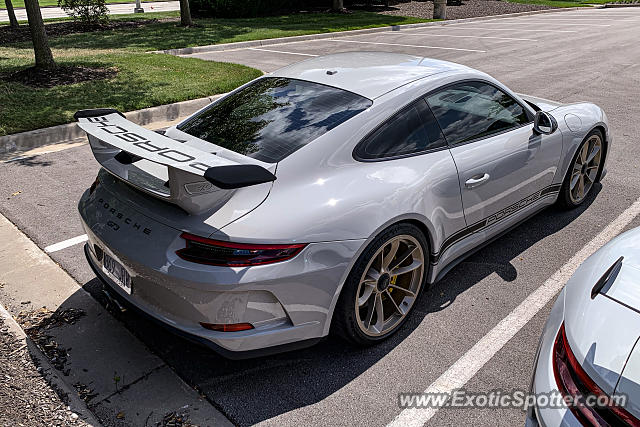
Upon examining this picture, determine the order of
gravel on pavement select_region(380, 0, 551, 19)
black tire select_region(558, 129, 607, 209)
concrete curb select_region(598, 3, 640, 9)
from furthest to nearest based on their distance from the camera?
1. concrete curb select_region(598, 3, 640, 9)
2. gravel on pavement select_region(380, 0, 551, 19)
3. black tire select_region(558, 129, 607, 209)

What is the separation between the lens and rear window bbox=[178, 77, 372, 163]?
3359 millimetres

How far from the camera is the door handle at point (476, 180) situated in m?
3.77

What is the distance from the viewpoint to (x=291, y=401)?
3027 mm

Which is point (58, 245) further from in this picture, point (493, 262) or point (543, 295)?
point (543, 295)

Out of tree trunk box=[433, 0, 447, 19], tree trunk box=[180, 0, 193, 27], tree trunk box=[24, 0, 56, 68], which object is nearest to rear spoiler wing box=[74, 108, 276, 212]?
tree trunk box=[24, 0, 56, 68]

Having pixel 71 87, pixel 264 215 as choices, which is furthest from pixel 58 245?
pixel 71 87

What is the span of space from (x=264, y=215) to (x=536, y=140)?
8.31 feet

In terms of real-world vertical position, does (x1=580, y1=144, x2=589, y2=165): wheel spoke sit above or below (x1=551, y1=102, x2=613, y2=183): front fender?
below

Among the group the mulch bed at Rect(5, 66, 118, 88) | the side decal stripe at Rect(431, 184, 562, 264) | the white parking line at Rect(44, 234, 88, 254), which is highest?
the side decal stripe at Rect(431, 184, 562, 264)

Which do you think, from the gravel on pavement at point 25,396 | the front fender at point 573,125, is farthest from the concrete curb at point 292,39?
the gravel on pavement at point 25,396

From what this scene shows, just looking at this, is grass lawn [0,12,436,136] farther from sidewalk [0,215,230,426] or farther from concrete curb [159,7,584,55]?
sidewalk [0,215,230,426]

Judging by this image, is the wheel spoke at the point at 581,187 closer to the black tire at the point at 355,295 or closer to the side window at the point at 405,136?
the side window at the point at 405,136

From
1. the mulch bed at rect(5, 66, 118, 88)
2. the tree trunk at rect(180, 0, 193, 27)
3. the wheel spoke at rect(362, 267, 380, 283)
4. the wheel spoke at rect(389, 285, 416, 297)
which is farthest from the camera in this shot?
the tree trunk at rect(180, 0, 193, 27)

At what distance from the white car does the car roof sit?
1766 mm
